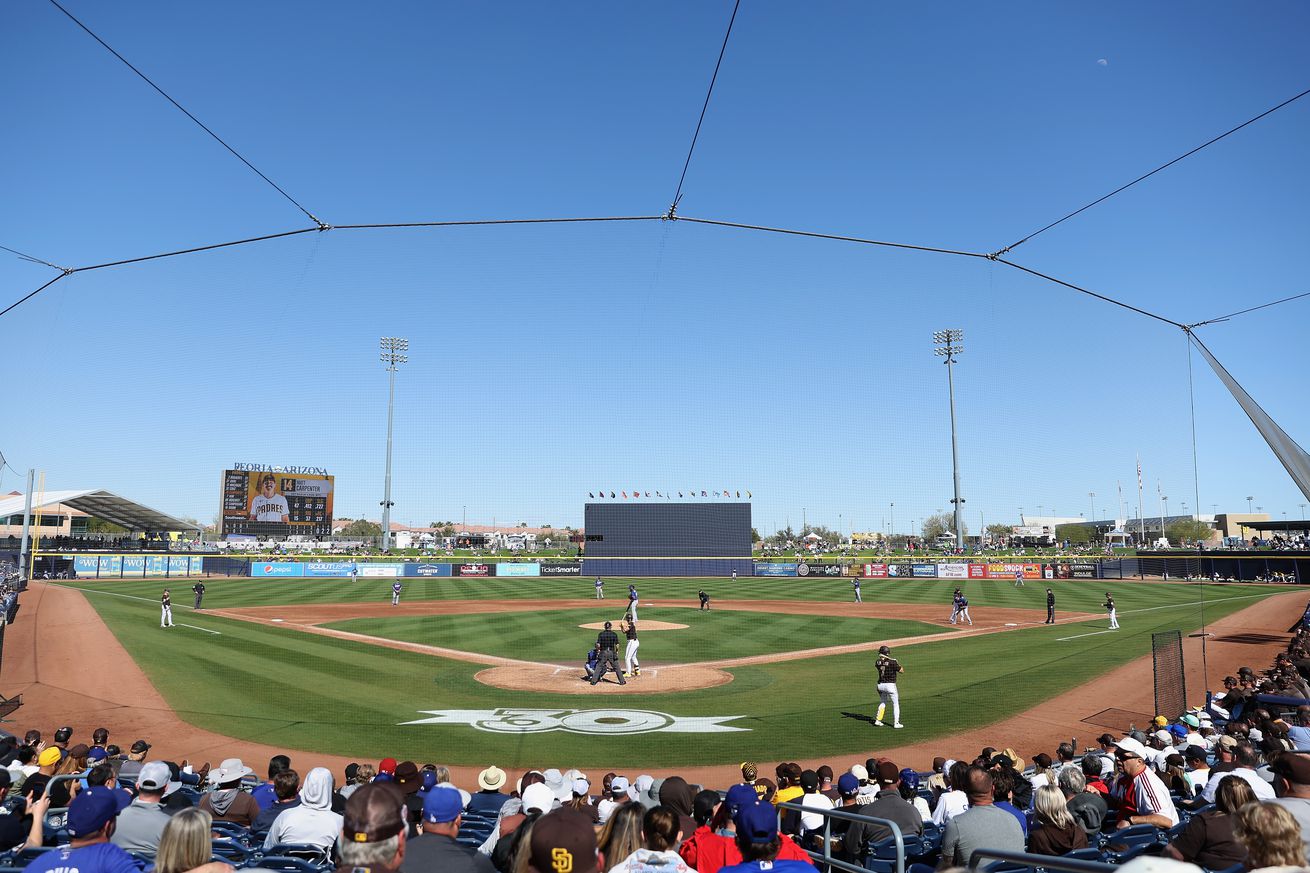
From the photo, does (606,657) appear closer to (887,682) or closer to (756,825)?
(887,682)

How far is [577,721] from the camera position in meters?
15.7

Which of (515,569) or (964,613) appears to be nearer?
(964,613)

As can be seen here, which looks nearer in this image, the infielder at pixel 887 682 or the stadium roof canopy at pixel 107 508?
the infielder at pixel 887 682

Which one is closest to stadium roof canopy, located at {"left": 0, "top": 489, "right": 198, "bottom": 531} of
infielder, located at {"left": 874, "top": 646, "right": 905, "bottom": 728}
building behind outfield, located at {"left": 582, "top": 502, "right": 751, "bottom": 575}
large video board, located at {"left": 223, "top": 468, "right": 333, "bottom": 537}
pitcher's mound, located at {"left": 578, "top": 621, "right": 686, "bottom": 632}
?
large video board, located at {"left": 223, "top": 468, "right": 333, "bottom": 537}

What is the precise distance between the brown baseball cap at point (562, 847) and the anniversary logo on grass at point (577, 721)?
11598mm

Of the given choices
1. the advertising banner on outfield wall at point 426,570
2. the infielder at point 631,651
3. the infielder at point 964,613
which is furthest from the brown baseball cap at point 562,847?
the advertising banner on outfield wall at point 426,570

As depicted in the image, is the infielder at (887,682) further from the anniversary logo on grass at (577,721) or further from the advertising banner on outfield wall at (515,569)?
the advertising banner on outfield wall at (515,569)

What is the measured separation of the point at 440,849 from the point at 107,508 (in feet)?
273

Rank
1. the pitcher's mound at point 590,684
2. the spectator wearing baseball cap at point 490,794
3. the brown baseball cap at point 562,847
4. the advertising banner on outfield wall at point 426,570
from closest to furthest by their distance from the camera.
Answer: the brown baseball cap at point 562,847 < the spectator wearing baseball cap at point 490,794 < the pitcher's mound at point 590,684 < the advertising banner on outfield wall at point 426,570

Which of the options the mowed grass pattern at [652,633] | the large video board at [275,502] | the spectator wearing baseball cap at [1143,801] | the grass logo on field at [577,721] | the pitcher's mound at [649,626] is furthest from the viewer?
the large video board at [275,502]

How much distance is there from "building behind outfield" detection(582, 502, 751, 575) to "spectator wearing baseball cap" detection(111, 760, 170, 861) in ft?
198

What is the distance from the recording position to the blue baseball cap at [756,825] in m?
4.04

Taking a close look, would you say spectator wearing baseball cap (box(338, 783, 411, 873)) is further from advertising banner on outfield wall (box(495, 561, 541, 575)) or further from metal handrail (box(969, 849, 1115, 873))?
advertising banner on outfield wall (box(495, 561, 541, 575))

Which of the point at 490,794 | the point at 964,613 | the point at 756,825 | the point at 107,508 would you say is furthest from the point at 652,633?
the point at 107,508
